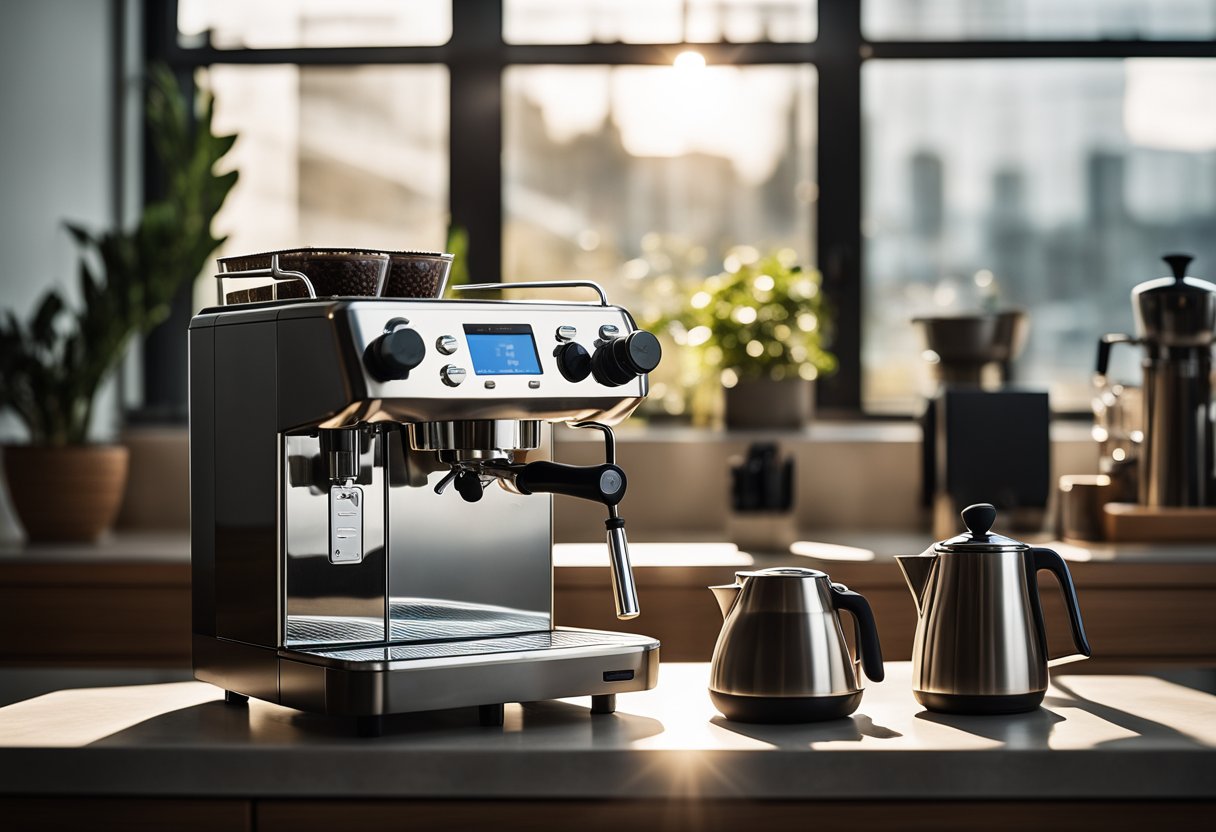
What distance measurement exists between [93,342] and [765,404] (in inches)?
61.2

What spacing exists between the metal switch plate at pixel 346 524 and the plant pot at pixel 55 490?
74.1 inches

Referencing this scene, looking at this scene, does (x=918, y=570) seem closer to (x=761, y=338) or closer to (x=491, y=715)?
(x=491, y=715)

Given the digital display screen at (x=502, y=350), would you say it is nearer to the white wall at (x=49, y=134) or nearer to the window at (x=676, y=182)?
the white wall at (x=49, y=134)

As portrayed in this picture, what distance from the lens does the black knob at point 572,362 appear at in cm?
126

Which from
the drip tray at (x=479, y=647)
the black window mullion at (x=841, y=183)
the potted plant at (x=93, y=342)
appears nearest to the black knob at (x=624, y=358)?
the drip tray at (x=479, y=647)

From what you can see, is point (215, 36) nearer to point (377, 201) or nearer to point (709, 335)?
point (377, 201)

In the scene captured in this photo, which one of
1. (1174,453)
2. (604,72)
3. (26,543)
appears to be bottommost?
(26,543)

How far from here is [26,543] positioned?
296cm

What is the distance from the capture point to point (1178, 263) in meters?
2.77

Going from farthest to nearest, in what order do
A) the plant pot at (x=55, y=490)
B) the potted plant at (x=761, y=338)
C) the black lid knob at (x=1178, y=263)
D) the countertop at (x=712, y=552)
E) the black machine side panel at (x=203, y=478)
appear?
the potted plant at (x=761, y=338)
the plant pot at (x=55, y=490)
the black lid knob at (x=1178, y=263)
the countertop at (x=712, y=552)
the black machine side panel at (x=203, y=478)

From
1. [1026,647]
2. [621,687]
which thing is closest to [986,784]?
[1026,647]

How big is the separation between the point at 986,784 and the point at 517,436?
0.51 meters

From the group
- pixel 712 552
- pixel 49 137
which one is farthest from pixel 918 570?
pixel 49 137

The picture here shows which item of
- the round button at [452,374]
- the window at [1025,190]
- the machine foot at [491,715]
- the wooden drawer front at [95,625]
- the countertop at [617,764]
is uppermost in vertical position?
the window at [1025,190]
